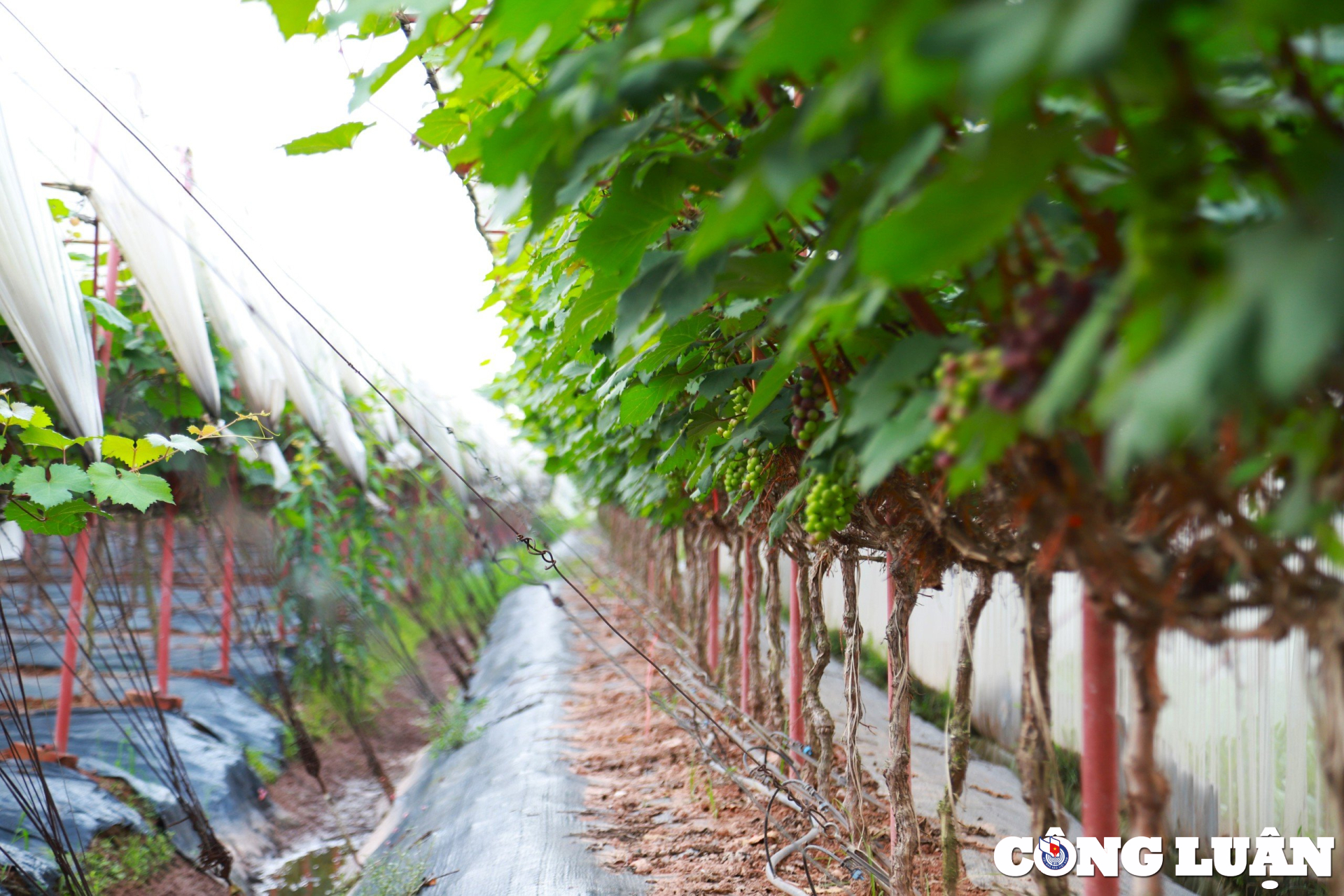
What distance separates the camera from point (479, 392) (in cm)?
799

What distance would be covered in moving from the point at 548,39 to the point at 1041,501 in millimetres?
704

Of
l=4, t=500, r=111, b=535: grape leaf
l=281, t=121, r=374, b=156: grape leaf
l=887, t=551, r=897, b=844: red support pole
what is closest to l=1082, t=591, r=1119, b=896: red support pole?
l=887, t=551, r=897, b=844: red support pole

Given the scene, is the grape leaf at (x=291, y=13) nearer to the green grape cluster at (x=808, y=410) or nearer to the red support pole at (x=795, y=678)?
the green grape cluster at (x=808, y=410)

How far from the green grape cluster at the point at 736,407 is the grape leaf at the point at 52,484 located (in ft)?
6.09

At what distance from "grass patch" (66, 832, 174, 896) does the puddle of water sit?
71cm

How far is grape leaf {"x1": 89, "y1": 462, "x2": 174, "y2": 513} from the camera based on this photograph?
90.8 inches

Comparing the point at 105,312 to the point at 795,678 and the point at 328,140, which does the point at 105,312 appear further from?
the point at 795,678

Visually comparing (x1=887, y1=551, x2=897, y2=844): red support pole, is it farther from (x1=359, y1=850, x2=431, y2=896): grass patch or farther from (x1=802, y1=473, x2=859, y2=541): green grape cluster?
(x1=359, y1=850, x2=431, y2=896): grass patch

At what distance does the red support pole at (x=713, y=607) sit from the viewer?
4.53m

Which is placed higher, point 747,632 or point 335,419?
point 335,419

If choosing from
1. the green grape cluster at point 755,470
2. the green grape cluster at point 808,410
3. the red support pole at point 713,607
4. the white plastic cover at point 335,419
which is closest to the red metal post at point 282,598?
the white plastic cover at point 335,419

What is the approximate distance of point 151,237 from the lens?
3.48 meters

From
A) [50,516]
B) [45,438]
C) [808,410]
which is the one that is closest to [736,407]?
[808,410]

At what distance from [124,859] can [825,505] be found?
3.49m
